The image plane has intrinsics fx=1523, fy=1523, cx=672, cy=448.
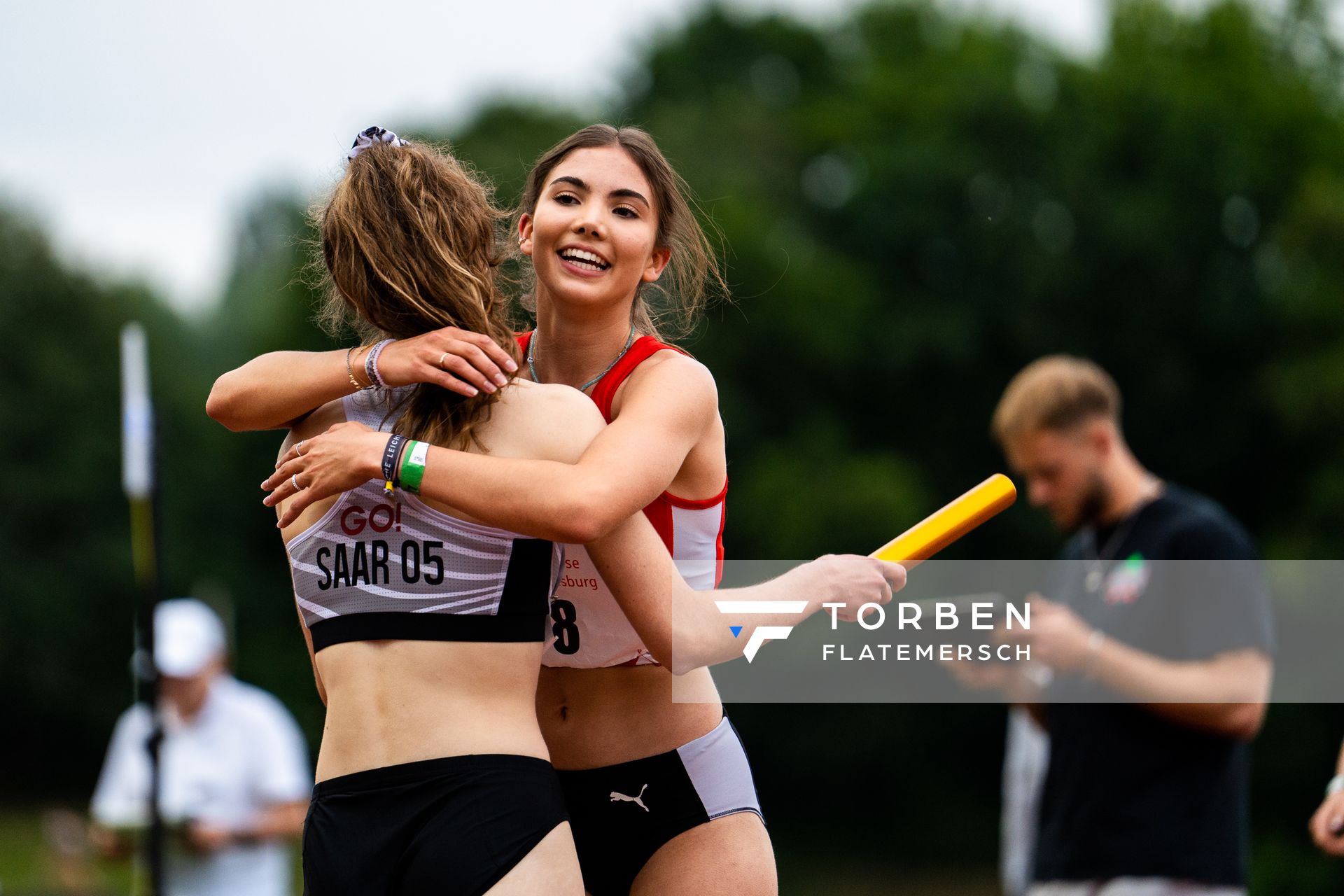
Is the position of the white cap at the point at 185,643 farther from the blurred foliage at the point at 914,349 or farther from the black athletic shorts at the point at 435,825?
the blurred foliage at the point at 914,349

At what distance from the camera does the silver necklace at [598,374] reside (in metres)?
3.23

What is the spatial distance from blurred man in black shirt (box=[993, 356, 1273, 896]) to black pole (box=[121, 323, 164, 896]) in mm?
3156

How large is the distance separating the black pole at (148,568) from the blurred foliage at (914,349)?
18.9m

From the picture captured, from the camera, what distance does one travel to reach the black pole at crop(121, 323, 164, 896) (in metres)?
5.61

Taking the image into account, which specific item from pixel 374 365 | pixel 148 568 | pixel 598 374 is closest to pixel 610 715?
pixel 598 374

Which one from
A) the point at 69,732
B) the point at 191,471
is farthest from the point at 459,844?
the point at 69,732

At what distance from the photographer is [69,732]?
102ft

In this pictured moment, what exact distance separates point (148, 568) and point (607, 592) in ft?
11.4

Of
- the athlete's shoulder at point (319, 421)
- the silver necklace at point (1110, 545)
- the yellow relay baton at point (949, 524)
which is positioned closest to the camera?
the athlete's shoulder at point (319, 421)

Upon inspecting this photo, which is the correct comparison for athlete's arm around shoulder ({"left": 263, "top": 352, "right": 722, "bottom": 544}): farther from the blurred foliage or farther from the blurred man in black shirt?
the blurred foliage

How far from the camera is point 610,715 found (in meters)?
3.24

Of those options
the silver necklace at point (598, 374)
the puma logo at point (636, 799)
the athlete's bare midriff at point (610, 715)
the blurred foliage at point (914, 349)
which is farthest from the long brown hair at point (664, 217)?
the blurred foliage at point (914, 349)

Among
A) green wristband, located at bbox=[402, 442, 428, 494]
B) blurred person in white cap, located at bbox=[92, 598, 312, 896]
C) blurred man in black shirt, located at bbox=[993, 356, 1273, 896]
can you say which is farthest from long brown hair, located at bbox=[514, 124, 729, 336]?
Result: blurred person in white cap, located at bbox=[92, 598, 312, 896]

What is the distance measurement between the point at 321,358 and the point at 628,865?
125 centimetres
